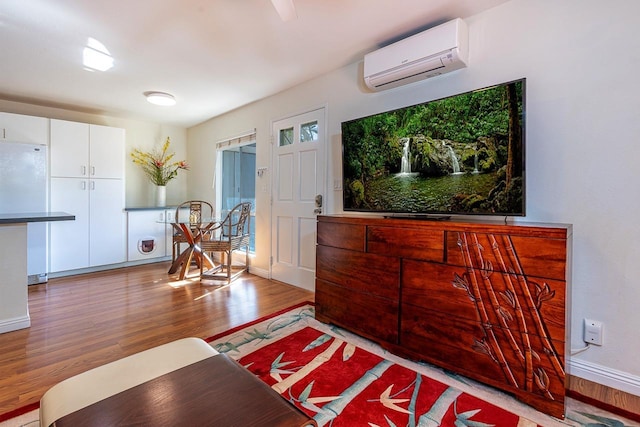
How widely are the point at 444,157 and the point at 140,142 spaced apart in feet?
16.1

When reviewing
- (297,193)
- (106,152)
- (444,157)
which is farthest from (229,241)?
(444,157)

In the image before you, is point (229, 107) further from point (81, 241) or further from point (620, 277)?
point (620, 277)

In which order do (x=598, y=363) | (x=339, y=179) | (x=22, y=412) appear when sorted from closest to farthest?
(x=22, y=412) → (x=598, y=363) → (x=339, y=179)

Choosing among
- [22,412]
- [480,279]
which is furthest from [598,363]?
[22,412]

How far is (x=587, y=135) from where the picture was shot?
1.68 meters

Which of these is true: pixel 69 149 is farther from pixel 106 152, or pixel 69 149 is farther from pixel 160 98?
pixel 160 98

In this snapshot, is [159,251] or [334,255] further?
[159,251]

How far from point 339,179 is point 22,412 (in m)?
2.58

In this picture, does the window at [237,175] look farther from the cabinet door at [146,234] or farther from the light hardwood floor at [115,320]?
the light hardwood floor at [115,320]

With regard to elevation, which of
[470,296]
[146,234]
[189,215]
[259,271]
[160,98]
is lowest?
[259,271]

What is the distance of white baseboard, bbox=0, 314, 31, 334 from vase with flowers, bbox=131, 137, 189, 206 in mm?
2703

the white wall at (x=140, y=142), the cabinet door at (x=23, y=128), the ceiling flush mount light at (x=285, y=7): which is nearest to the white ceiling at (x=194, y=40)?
the cabinet door at (x=23, y=128)

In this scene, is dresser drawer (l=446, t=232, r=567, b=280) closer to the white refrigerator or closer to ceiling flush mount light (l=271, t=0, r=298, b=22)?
ceiling flush mount light (l=271, t=0, r=298, b=22)

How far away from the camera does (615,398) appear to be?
155 cm
